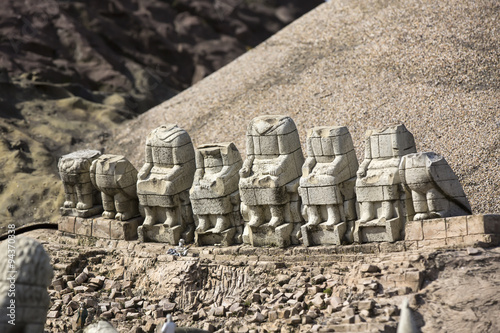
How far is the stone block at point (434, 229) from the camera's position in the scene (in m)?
13.0

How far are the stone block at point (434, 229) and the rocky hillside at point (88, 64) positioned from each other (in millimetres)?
10295

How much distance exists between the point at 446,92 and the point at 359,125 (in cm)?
206

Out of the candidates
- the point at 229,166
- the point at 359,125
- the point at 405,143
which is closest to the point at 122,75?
the point at 359,125

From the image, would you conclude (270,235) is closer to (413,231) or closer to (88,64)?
(413,231)

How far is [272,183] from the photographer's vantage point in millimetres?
14234

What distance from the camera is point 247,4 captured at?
3659 cm

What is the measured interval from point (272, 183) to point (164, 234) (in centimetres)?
255

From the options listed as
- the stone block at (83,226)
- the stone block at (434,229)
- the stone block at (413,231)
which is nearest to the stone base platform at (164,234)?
the stone block at (83,226)

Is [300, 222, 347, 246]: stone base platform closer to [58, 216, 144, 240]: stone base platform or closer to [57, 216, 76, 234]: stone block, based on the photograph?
[58, 216, 144, 240]: stone base platform

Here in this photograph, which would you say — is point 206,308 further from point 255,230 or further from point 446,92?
point 446,92

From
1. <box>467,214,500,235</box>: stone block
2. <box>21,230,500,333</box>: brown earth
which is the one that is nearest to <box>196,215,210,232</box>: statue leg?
<box>21,230,500,333</box>: brown earth

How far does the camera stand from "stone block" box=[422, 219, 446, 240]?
13.0 meters

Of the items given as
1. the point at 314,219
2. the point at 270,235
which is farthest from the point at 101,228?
the point at 314,219

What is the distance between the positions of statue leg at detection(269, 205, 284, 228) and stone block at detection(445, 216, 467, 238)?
285 centimetres
